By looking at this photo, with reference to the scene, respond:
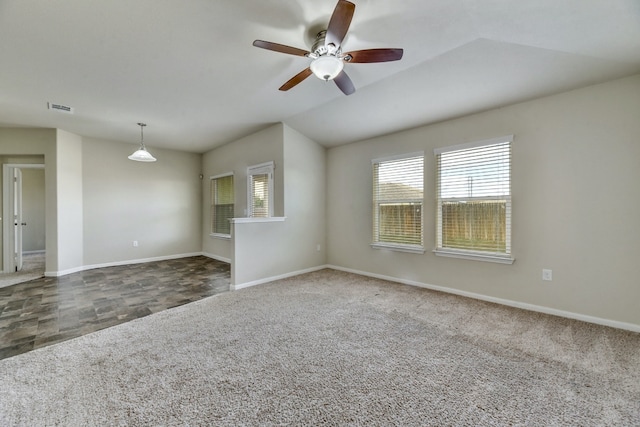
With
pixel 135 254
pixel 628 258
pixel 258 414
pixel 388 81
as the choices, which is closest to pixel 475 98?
pixel 388 81

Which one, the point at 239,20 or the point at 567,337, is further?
the point at 567,337

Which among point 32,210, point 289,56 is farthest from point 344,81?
point 32,210

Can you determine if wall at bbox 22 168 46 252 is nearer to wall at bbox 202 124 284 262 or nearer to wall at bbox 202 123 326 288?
wall at bbox 202 124 284 262

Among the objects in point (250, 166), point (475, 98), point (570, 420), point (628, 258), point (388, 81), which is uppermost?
point (388, 81)

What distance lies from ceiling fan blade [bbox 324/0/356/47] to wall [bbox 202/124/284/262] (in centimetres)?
280

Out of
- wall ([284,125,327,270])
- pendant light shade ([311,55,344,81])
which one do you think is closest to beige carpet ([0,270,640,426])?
wall ([284,125,327,270])

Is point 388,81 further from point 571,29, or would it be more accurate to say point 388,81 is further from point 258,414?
point 258,414

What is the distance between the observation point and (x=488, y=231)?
11.6 ft

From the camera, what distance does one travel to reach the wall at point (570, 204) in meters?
2.69

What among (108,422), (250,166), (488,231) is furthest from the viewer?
(250,166)

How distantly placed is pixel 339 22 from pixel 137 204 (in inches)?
243

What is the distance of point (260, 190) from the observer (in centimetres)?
536

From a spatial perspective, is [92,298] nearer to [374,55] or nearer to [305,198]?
[305,198]

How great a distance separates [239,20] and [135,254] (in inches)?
229
